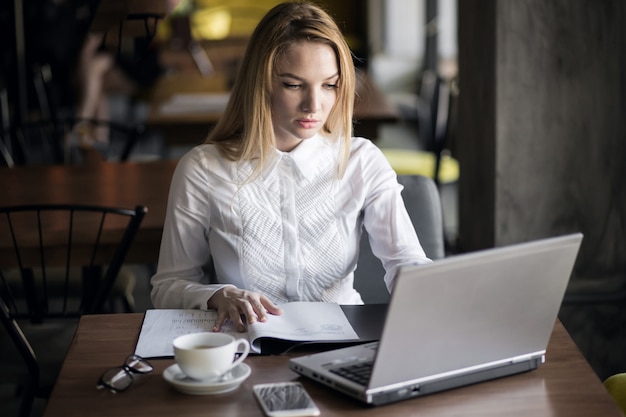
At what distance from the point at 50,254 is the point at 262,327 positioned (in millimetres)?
1030

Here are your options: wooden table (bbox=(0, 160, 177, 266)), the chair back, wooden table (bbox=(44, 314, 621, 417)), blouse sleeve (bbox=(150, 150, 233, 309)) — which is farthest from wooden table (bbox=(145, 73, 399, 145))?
wooden table (bbox=(44, 314, 621, 417))

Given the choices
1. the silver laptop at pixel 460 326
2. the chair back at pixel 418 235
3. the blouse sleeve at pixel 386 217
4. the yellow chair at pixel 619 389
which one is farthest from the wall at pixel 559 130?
the silver laptop at pixel 460 326

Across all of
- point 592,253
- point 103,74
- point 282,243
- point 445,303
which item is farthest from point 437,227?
point 103,74

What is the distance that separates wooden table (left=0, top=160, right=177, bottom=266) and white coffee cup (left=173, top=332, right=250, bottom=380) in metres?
1.09

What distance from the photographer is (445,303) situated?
3.88 ft

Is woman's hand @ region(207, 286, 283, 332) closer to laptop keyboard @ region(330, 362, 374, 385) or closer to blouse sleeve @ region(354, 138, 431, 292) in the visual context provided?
laptop keyboard @ region(330, 362, 374, 385)

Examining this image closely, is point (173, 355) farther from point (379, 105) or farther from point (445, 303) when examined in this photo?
point (379, 105)

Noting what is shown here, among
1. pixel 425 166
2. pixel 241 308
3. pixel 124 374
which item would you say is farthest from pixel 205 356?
pixel 425 166

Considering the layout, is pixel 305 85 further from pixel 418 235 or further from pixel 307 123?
pixel 418 235

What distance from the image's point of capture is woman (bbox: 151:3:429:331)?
175 centimetres

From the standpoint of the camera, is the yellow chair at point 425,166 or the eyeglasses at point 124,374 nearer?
the eyeglasses at point 124,374

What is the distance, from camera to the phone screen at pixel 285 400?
1205 millimetres

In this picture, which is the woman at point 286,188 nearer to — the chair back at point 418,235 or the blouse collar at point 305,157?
the blouse collar at point 305,157

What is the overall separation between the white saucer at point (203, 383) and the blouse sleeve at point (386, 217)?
24.4 inches
